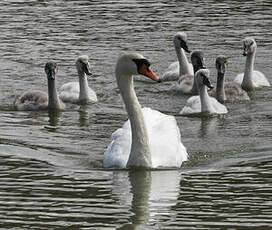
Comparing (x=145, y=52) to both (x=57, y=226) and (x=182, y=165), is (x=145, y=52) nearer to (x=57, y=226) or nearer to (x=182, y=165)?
(x=182, y=165)

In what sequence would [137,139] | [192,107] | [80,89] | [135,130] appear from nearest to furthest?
→ [137,139] → [135,130] → [192,107] → [80,89]

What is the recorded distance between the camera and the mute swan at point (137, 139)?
1285 cm

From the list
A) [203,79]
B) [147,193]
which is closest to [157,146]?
[147,193]

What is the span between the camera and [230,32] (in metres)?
25.0

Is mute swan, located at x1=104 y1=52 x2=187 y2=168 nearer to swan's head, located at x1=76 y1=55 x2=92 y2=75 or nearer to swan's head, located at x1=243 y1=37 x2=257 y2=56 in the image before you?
swan's head, located at x1=76 y1=55 x2=92 y2=75

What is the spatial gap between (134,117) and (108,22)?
1376 cm

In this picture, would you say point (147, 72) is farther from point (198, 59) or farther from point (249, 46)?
point (249, 46)

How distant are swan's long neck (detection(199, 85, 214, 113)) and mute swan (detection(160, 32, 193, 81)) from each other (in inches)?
128

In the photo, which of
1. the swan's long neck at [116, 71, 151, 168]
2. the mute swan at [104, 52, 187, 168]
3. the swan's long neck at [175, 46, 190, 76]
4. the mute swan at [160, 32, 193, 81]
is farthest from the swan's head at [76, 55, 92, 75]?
the swan's long neck at [116, 71, 151, 168]

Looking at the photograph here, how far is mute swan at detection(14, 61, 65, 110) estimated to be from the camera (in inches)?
736

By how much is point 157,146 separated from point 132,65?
1.11m

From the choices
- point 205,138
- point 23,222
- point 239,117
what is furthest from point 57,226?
point 239,117

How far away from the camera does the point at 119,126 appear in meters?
16.6

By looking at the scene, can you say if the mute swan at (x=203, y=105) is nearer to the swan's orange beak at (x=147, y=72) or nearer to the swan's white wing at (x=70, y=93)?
the swan's white wing at (x=70, y=93)
